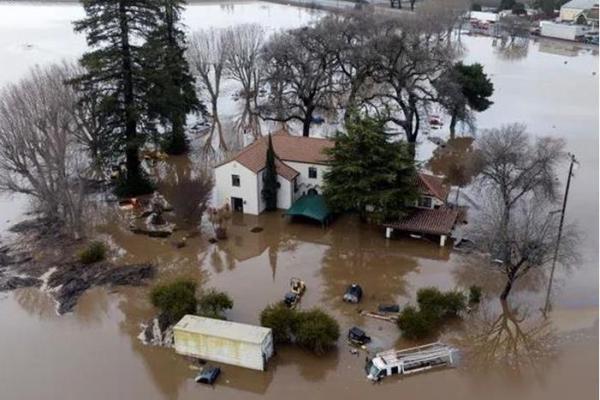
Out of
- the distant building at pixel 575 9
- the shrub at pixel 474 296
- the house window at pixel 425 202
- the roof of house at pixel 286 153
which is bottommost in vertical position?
the shrub at pixel 474 296

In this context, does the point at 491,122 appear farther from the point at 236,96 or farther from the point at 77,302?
the point at 77,302

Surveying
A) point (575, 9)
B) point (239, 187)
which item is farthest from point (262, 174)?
point (575, 9)

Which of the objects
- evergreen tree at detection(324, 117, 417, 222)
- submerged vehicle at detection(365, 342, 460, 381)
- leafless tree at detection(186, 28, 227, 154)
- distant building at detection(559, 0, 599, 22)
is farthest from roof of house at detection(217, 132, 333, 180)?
distant building at detection(559, 0, 599, 22)

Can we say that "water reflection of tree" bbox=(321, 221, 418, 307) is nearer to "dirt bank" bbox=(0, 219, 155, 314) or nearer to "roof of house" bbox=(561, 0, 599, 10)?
"dirt bank" bbox=(0, 219, 155, 314)

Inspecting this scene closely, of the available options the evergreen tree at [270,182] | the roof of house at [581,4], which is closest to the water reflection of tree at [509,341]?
the evergreen tree at [270,182]

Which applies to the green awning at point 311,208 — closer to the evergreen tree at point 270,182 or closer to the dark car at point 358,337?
the evergreen tree at point 270,182

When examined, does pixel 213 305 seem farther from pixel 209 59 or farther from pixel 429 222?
pixel 209 59
